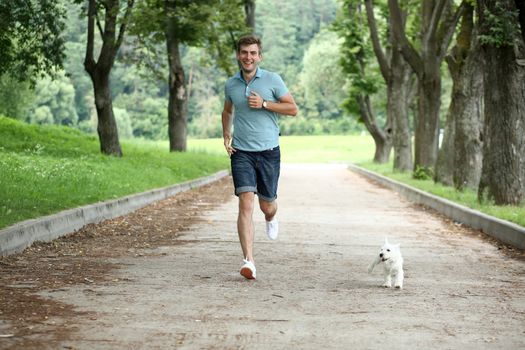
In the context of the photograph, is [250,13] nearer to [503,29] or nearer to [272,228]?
[503,29]

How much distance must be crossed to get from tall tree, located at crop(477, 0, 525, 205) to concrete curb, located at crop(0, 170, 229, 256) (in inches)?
250

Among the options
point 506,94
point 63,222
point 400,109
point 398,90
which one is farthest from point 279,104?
point 398,90

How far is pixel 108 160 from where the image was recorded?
26.3m

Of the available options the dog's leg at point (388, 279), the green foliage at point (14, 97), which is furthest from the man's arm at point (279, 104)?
the green foliage at point (14, 97)

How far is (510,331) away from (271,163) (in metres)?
3.29

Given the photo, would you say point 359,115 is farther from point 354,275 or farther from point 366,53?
point 354,275

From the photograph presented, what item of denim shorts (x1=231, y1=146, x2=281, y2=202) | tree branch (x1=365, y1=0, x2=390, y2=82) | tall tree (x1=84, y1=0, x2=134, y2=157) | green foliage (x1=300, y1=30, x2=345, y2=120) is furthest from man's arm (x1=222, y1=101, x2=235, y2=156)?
green foliage (x1=300, y1=30, x2=345, y2=120)

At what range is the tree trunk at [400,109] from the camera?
35.8 m

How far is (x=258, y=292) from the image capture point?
27.6 ft

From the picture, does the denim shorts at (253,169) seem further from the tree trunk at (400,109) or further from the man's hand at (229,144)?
the tree trunk at (400,109)

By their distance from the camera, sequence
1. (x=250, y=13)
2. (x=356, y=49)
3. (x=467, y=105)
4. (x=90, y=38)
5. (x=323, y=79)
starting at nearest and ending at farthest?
(x=467, y=105) < (x=90, y=38) < (x=250, y=13) < (x=356, y=49) < (x=323, y=79)

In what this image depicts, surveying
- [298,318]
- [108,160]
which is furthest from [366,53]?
[298,318]

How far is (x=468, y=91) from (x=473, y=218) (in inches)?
315

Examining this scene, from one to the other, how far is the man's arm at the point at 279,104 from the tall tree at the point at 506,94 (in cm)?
802
